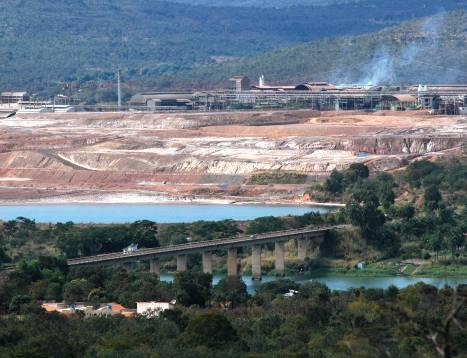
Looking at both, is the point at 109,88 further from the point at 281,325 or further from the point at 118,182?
the point at 281,325

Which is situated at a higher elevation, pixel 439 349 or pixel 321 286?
pixel 439 349

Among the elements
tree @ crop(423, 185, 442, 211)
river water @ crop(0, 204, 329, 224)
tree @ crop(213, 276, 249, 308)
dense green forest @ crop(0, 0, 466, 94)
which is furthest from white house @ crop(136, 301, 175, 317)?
dense green forest @ crop(0, 0, 466, 94)

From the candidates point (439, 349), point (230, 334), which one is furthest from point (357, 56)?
point (439, 349)

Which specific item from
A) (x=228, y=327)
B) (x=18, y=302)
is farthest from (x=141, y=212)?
(x=228, y=327)

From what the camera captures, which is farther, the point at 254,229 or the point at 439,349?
the point at 254,229

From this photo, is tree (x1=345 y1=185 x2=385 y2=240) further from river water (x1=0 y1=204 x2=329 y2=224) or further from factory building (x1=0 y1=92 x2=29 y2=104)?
factory building (x1=0 y1=92 x2=29 y2=104)
